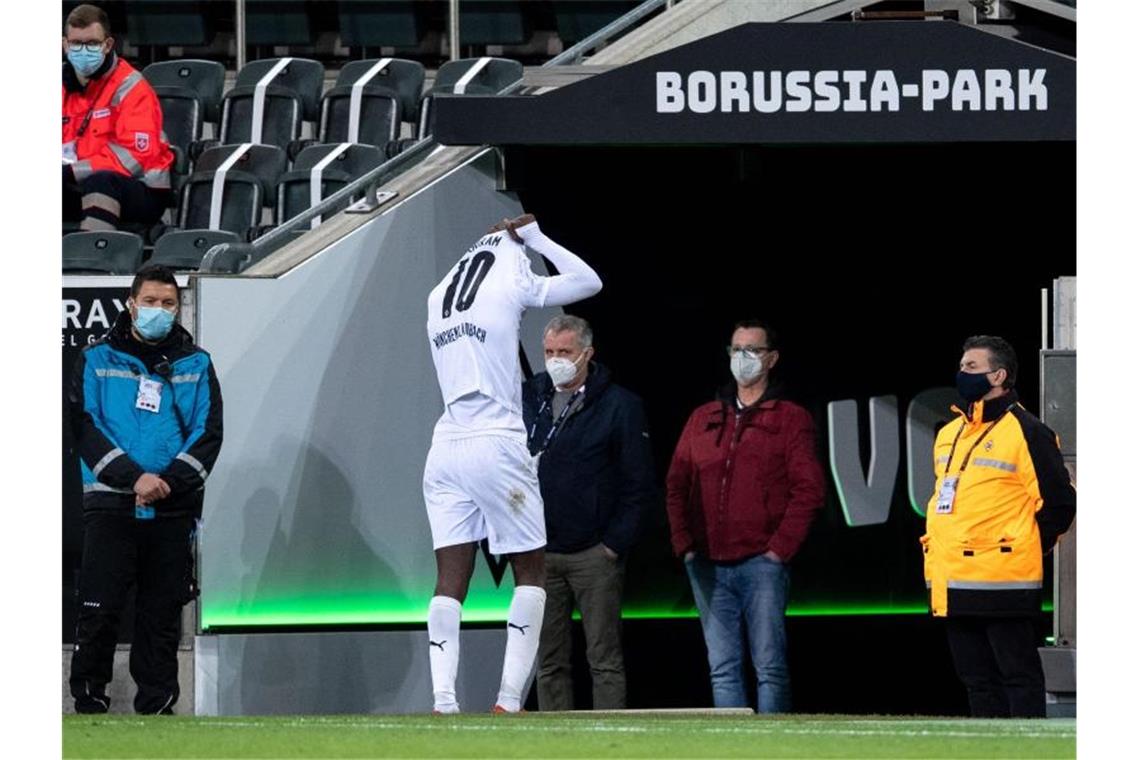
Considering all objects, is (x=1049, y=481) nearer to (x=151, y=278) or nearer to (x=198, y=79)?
(x=151, y=278)

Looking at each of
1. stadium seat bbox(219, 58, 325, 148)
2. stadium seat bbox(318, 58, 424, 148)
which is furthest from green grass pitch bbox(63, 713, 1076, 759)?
stadium seat bbox(219, 58, 325, 148)

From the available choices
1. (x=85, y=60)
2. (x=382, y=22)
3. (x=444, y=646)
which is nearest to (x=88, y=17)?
(x=85, y=60)

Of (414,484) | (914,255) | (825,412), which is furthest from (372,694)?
(914,255)

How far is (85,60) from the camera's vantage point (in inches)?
484

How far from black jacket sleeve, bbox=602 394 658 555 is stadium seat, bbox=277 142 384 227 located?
2958 mm

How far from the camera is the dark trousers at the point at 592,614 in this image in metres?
10.5

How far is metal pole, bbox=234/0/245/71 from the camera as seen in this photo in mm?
18797

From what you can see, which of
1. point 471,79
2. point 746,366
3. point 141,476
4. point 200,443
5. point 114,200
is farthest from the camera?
point 471,79

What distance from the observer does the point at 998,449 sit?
30.8 ft

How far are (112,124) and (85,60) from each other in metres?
0.34

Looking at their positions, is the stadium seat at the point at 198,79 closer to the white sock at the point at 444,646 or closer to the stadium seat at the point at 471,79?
the stadium seat at the point at 471,79

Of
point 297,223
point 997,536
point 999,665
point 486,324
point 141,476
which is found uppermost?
point 297,223

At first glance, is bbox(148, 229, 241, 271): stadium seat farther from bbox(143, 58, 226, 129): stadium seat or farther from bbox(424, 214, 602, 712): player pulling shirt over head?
bbox(143, 58, 226, 129): stadium seat

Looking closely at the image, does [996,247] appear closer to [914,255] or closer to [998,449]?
[914,255]
